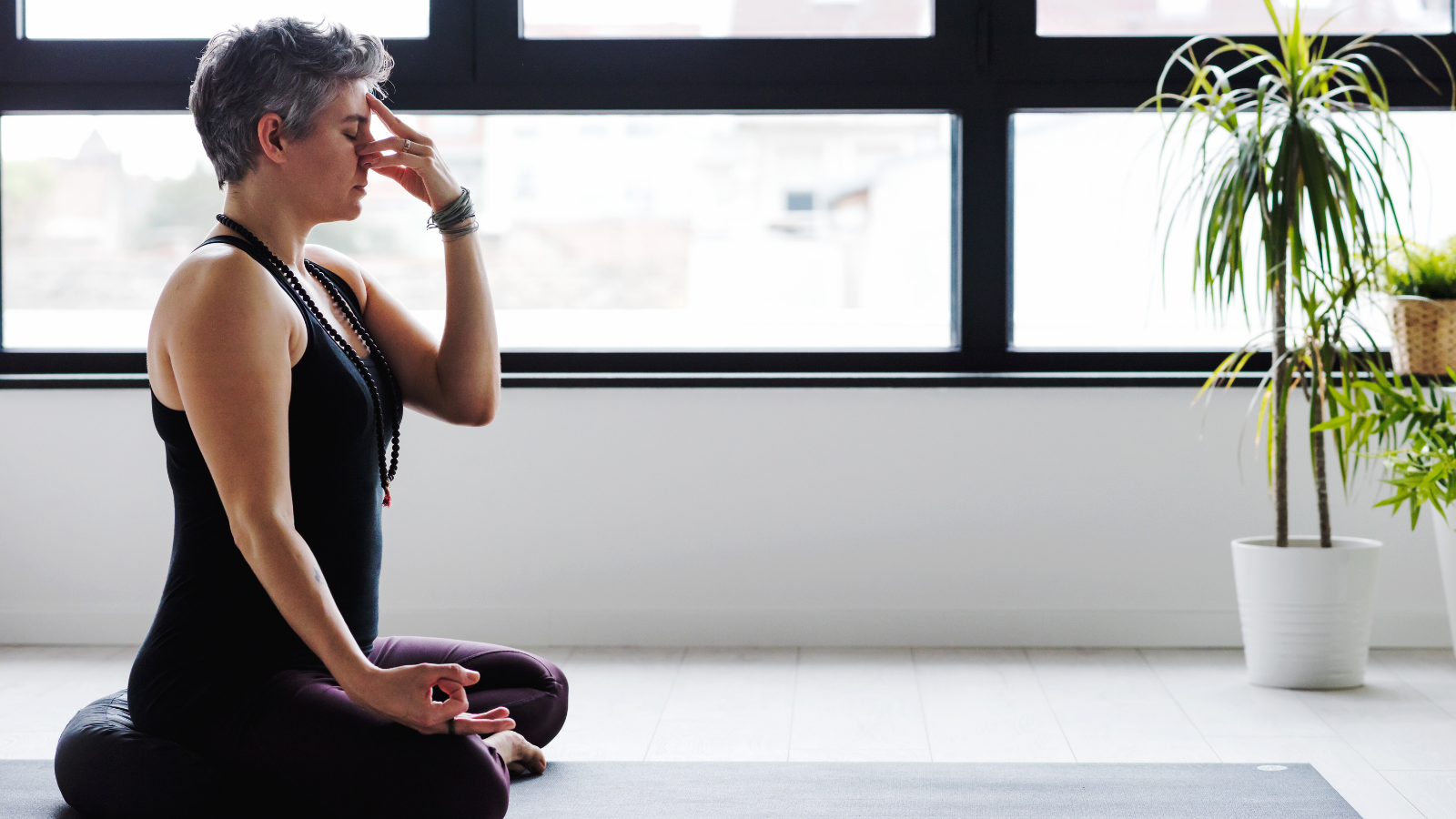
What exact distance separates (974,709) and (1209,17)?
179cm

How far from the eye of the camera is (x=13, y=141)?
3.33 metres

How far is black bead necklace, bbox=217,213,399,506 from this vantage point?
63.4 inches

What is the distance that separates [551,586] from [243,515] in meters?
1.79

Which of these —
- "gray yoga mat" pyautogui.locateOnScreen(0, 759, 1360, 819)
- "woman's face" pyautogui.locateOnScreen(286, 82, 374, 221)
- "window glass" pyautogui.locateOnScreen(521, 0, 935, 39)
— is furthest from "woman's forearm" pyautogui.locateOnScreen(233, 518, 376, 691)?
"window glass" pyautogui.locateOnScreen(521, 0, 935, 39)

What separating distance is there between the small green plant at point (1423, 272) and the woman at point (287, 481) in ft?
7.12

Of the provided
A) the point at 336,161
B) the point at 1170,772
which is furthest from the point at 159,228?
the point at 1170,772

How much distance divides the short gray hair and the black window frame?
161cm

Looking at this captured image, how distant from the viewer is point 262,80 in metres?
1.54

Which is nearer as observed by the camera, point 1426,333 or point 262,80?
point 262,80

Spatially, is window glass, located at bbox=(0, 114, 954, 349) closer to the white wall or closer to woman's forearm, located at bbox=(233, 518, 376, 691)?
the white wall

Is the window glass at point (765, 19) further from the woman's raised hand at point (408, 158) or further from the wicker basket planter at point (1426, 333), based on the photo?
the woman's raised hand at point (408, 158)

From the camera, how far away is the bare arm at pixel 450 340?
1821 millimetres

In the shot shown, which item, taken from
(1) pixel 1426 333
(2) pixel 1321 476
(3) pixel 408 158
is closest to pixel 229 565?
(3) pixel 408 158

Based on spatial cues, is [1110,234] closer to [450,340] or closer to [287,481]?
[450,340]
